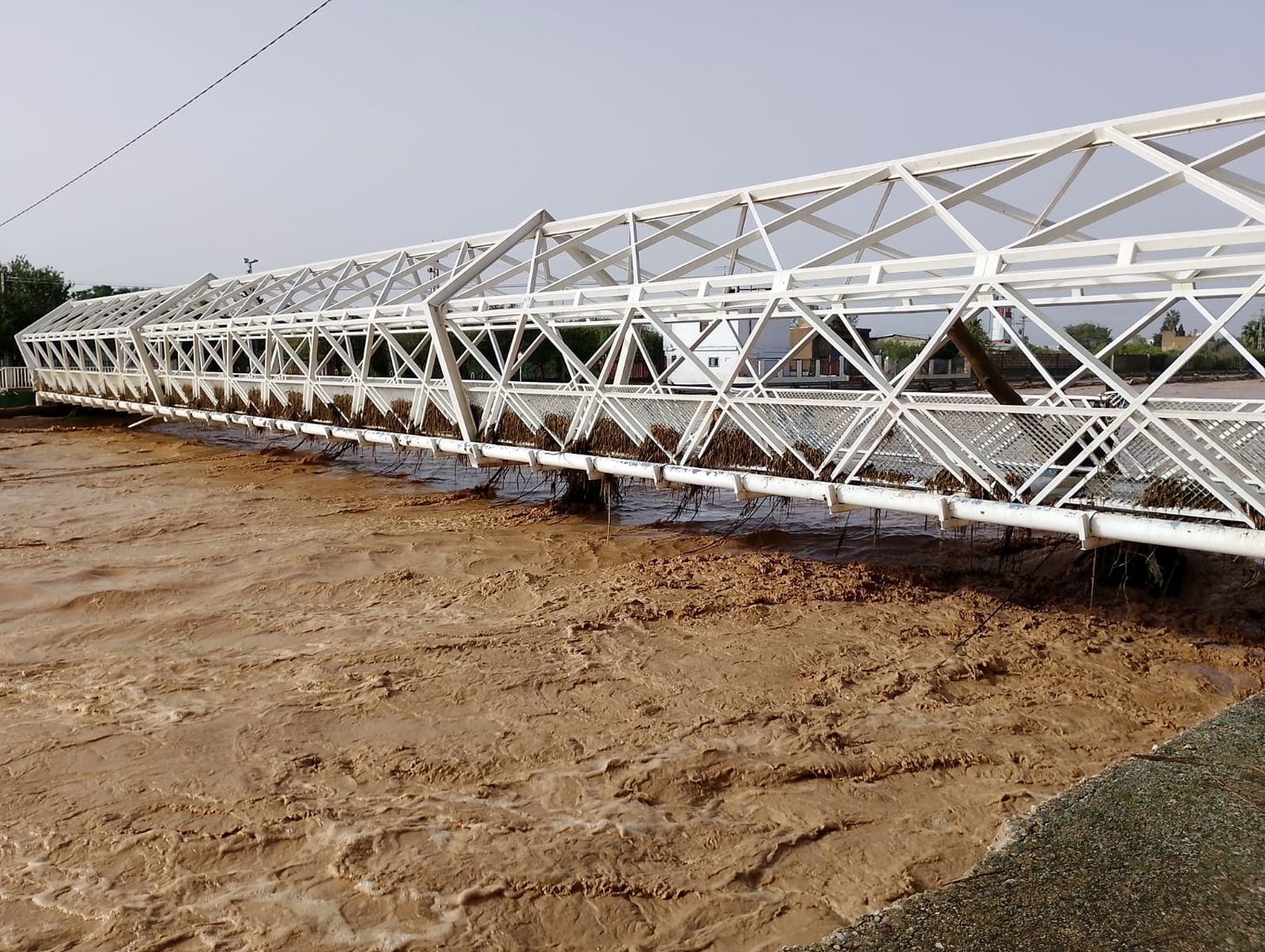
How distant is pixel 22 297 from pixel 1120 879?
53665 millimetres

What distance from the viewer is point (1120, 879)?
3.57 meters

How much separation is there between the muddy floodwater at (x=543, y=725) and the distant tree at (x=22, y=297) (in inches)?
1467

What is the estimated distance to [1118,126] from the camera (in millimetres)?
8633

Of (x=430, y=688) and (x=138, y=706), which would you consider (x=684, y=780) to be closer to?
(x=430, y=688)

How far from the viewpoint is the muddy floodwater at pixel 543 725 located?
439 centimetres

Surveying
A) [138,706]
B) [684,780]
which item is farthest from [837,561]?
[138,706]

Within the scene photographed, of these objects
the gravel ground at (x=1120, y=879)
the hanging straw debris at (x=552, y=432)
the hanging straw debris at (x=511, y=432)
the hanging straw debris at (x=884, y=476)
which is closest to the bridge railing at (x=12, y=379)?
the hanging straw debris at (x=511, y=432)

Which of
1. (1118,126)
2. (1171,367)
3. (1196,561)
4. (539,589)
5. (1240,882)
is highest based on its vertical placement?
(1118,126)

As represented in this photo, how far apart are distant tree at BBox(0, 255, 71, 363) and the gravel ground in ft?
153

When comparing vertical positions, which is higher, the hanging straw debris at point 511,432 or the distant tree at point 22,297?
the distant tree at point 22,297

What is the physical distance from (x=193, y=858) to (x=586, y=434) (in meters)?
8.33

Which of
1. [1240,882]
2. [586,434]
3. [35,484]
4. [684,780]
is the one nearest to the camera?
[1240,882]

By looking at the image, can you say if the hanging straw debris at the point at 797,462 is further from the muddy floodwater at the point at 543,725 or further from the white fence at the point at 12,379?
the white fence at the point at 12,379

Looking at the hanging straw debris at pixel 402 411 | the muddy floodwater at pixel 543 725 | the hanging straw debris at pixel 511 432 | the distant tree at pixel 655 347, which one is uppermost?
the hanging straw debris at pixel 402 411
